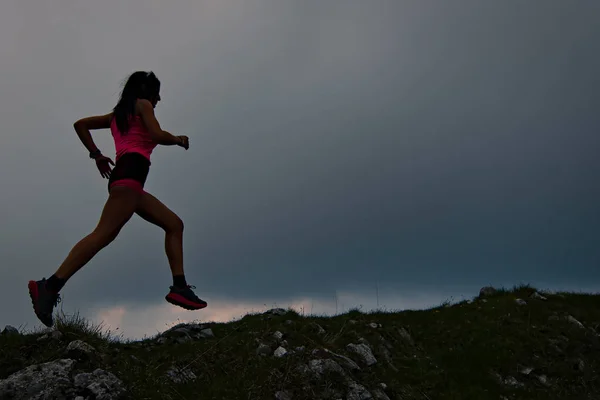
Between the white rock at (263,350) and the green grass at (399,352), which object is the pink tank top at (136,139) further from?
the white rock at (263,350)

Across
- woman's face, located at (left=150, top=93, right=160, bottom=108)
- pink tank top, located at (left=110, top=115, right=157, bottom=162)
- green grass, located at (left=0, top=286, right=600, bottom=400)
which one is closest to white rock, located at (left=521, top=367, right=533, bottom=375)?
green grass, located at (left=0, top=286, right=600, bottom=400)

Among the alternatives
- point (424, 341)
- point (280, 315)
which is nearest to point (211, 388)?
point (280, 315)

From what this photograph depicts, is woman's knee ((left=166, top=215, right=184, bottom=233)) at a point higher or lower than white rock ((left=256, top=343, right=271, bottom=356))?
higher

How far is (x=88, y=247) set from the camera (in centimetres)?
695

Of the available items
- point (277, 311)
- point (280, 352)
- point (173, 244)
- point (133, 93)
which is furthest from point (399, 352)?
point (133, 93)

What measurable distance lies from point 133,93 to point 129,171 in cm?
138

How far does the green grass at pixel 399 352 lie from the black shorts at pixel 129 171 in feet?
10.1

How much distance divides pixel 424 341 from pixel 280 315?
14.8 ft

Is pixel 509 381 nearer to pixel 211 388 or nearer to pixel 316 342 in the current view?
pixel 316 342

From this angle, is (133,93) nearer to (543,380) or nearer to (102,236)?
(102,236)

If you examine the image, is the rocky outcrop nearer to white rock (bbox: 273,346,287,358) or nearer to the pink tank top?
the pink tank top

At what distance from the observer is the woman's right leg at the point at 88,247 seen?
22.6ft

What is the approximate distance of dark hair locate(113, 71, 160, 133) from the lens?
7.39m

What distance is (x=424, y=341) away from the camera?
15000mm
